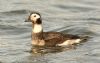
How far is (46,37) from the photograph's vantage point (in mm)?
20672

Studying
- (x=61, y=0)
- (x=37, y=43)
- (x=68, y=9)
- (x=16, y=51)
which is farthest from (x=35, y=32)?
(x=61, y=0)

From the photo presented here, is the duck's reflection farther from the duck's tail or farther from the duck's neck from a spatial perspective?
the duck's tail

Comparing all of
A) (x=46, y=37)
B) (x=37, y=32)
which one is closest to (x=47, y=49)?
(x=46, y=37)

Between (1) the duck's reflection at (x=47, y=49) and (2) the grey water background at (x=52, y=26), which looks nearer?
(2) the grey water background at (x=52, y=26)

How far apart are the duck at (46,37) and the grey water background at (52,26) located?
1.30 feet

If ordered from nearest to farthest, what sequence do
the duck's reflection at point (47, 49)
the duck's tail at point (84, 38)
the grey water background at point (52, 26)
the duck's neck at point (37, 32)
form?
1. the grey water background at point (52, 26)
2. the duck's reflection at point (47, 49)
3. the duck's neck at point (37, 32)
4. the duck's tail at point (84, 38)

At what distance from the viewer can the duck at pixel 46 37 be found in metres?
20.6

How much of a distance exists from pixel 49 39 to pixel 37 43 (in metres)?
0.50

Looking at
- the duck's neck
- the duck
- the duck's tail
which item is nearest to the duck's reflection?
the duck

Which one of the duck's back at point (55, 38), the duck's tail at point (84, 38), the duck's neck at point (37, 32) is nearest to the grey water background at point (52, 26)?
the duck's tail at point (84, 38)

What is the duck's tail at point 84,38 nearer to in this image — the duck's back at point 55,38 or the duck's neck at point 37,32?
the duck's back at point 55,38

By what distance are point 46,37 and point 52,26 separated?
9.43 ft

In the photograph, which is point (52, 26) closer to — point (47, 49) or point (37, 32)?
point (37, 32)

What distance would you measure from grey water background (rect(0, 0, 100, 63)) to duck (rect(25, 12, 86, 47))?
0.40 m
